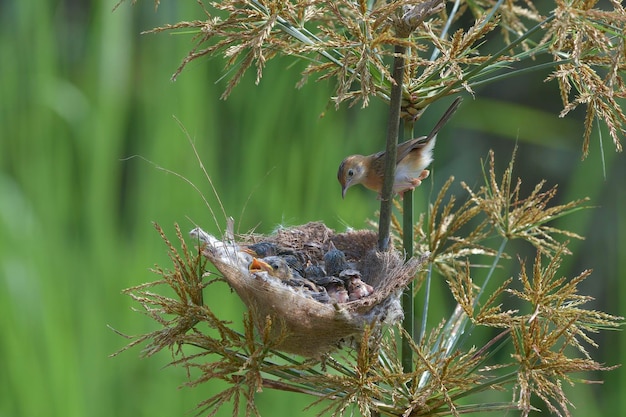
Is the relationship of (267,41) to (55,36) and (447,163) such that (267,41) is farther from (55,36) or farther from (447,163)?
(447,163)

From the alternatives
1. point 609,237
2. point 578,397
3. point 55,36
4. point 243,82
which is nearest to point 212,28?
point 243,82

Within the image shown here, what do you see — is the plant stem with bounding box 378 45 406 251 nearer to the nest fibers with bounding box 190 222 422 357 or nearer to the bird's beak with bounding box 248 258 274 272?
the nest fibers with bounding box 190 222 422 357

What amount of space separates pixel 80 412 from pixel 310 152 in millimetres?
1214

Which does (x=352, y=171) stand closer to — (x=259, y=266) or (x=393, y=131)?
(x=259, y=266)

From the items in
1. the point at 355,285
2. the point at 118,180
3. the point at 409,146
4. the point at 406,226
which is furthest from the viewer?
the point at 118,180

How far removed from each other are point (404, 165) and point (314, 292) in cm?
40

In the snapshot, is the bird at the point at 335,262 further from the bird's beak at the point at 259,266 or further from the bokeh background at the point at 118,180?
the bokeh background at the point at 118,180

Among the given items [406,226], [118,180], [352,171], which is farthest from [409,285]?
[118,180]

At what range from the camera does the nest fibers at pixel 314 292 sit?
152cm

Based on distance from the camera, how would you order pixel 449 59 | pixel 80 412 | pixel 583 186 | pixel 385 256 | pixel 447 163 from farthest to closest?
pixel 447 163 < pixel 583 186 < pixel 80 412 < pixel 385 256 < pixel 449 59

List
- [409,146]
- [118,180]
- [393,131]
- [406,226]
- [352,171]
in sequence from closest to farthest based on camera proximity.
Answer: [393,131] < [406,226] < [409,146] < [352,171] < [118,180]

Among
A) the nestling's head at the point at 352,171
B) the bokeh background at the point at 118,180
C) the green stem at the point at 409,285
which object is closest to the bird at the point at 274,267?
the green stem at the point at 409,285

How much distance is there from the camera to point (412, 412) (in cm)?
159

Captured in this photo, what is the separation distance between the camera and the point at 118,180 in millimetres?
3326
